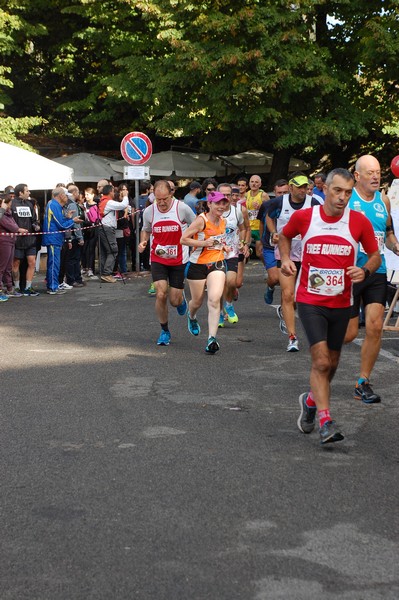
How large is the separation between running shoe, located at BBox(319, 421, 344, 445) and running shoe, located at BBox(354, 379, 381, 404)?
170 cm

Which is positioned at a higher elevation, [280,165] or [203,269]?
[280,165]

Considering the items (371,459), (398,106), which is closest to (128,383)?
(371,459)

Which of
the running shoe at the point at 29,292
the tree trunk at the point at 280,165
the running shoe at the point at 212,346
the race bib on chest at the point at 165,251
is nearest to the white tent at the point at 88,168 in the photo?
the tree trunk at the point at 280,165

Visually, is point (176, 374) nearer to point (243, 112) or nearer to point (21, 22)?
point (243, 112)

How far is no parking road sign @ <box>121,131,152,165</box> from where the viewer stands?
925 inches

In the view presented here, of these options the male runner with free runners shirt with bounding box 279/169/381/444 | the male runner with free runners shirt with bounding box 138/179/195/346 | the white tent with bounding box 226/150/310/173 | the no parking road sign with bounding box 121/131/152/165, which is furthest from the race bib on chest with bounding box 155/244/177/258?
the white tent with bounding box 226/150/310/173

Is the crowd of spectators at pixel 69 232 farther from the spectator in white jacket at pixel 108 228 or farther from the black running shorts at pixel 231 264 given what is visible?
the black running shorts at pixel 231 264

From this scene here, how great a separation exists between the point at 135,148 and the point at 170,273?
37.0ft

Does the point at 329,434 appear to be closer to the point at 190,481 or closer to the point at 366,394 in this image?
the point at 190,481

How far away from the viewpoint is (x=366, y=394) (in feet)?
29.5

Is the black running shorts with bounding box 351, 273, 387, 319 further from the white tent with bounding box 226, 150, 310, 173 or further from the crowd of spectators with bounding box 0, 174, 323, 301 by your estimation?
the white tent with bounding box 226, 150, 310, 173

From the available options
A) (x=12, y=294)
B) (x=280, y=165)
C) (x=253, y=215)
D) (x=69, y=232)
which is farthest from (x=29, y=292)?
(x=280, y=165)

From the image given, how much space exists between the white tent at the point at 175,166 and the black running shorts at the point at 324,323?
23872mm

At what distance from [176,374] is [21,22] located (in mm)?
25607
